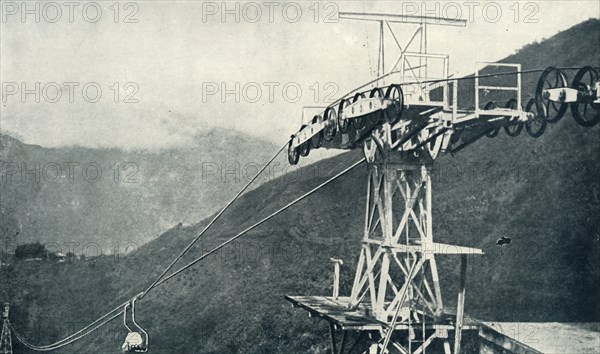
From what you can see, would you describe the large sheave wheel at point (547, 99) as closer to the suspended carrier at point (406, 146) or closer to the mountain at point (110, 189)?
the suspended carrier at point (406, 146)

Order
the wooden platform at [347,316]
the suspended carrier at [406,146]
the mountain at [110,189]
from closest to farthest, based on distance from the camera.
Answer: the suspended carrier at [406,146], the wooden platform at [347,316], the mountain at [110,189]

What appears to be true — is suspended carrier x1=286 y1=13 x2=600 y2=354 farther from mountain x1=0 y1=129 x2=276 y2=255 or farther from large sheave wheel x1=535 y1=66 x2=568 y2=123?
mountain x1=0 y1=129 x2=276 y2=255

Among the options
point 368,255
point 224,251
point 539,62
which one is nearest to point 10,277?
point 224,251

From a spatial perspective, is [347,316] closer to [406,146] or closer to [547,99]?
[406,146]

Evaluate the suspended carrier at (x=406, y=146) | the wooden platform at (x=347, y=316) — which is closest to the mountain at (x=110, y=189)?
the wooden platform at (x=347, y=316)

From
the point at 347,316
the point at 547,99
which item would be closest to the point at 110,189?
the point at 347,316

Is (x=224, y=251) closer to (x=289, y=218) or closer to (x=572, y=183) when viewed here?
(x=289, y=218)
